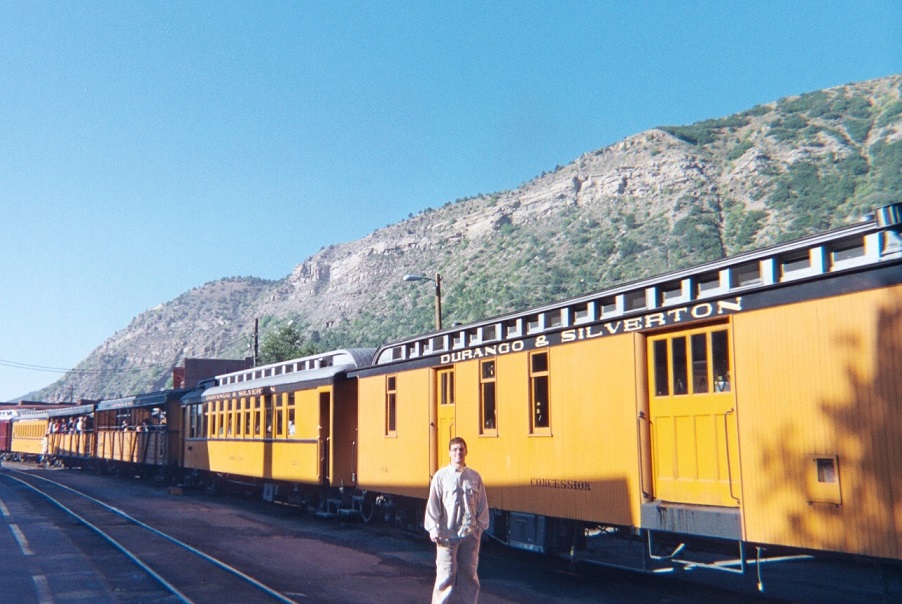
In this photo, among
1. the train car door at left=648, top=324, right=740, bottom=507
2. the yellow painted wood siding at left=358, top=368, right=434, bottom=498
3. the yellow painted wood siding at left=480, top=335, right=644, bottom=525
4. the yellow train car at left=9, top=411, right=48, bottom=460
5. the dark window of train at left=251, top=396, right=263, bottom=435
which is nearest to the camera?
the train car door at left=648, top=324, right=740, bottom=507

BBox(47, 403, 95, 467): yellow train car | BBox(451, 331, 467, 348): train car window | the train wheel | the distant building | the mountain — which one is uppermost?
the mountain

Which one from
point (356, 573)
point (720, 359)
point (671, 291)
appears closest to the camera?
point (720, 359)

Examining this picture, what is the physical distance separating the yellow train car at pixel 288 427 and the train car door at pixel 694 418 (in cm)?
892

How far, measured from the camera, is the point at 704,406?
320 inches

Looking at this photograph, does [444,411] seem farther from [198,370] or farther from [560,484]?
[198,370]


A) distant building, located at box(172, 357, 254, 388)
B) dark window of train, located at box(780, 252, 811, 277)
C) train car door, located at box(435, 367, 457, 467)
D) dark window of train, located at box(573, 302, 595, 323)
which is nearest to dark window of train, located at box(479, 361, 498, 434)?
train car door, located at box(435, 367, 457, 467)

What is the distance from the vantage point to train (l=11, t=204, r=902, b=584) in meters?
6.41

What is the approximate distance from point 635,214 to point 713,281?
215ft

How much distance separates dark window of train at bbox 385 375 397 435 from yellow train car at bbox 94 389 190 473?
14757 mm

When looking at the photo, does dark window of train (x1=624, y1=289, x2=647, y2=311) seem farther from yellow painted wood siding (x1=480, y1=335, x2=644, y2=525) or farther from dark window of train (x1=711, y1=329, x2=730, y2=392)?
dark window of train (x1=711, y1=329, x2=730, y2=392)

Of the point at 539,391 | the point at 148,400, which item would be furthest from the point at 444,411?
the point at 148,400

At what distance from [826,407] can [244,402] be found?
16.6 m

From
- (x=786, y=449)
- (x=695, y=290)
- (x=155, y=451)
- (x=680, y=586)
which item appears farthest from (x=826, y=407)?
(x=155, y=451)

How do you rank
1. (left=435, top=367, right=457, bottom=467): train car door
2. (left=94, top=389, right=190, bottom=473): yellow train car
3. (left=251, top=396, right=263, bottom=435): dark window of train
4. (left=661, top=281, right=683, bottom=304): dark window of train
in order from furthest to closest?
(left=94, top=389, right=190, bottom=473): yellow train car
(left=251, top=396, right=263, bottom=435): dark window of train
(left=435, top=367, right=457, bottom=467): train car door
(left=661, top=281, right=683, bottom=304): dark window of train
